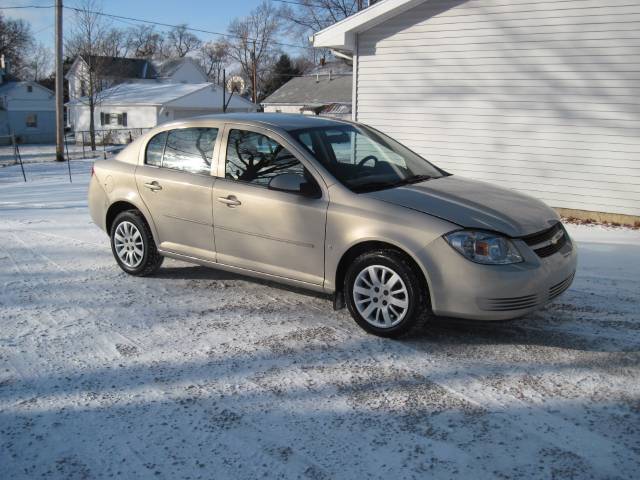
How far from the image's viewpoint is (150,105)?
44750 millimetres

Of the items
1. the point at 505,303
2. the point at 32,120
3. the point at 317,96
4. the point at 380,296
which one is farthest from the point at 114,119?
the point at 505,303

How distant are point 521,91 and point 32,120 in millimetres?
53175

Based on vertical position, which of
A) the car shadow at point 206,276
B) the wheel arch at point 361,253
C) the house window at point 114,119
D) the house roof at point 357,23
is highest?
the house window at point 114,119

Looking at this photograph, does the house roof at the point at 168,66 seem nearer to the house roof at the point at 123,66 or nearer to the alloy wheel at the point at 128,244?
the house roof at the point at 123,66

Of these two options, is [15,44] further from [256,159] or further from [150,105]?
[256,159]

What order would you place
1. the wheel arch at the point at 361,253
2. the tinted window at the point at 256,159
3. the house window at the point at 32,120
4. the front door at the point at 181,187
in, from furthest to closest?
the house window at the point at 32,120
the front door at the point at 181,187
the tinted window at the point at 256,159
the wheel arch at the point at 361,253

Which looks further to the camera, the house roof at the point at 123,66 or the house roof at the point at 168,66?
the house roof at the point at 168,66

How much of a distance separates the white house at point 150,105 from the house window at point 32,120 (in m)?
6.93

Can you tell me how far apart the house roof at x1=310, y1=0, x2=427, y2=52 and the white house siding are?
0.64 feet

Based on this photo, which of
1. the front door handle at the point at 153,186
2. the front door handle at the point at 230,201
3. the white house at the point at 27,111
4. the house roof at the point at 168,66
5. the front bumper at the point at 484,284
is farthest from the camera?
the house roof at the point at 168,66

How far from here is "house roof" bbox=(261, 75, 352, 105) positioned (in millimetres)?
40181

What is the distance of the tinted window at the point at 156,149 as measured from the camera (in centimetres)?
612

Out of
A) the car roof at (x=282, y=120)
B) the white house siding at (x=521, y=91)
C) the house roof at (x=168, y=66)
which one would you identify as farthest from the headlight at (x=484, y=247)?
the house roof at (x=168, y=66)

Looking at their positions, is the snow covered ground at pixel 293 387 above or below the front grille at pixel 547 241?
below
